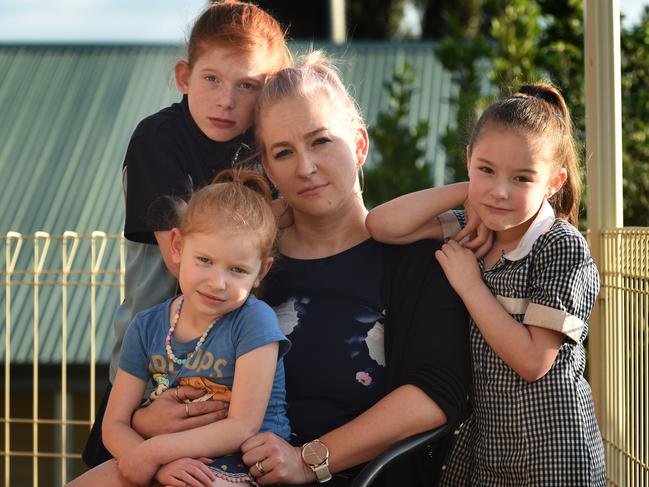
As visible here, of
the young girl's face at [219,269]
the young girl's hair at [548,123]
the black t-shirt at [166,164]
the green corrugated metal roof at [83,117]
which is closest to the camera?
the young girl's face at [219,269]

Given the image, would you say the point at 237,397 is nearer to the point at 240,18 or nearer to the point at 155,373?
the point at 155,373

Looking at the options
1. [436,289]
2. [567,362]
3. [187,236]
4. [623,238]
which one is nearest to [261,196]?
[187,236]

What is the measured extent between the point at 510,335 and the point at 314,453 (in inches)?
22.5

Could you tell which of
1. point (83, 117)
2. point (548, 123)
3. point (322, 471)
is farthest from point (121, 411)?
point (83, 117)

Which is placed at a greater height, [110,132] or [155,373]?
[110,132]

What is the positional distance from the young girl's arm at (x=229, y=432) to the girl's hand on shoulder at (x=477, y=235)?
0.64 m

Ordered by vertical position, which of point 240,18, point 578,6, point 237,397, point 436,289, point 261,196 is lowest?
point 237,397

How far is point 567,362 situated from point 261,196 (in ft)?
2.93

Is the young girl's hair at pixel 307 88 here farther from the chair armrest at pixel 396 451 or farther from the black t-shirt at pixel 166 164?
the chair armrest at pixel 396 451

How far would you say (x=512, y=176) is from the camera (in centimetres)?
273

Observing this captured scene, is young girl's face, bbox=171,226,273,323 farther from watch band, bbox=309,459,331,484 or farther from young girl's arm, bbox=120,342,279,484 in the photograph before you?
watch band, bbox=309,459,331,484

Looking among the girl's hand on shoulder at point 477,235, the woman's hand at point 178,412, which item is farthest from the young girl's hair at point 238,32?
the woman's hand at point 178,412

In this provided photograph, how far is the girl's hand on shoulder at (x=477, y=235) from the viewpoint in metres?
2.86

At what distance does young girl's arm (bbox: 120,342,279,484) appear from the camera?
8.51ft
